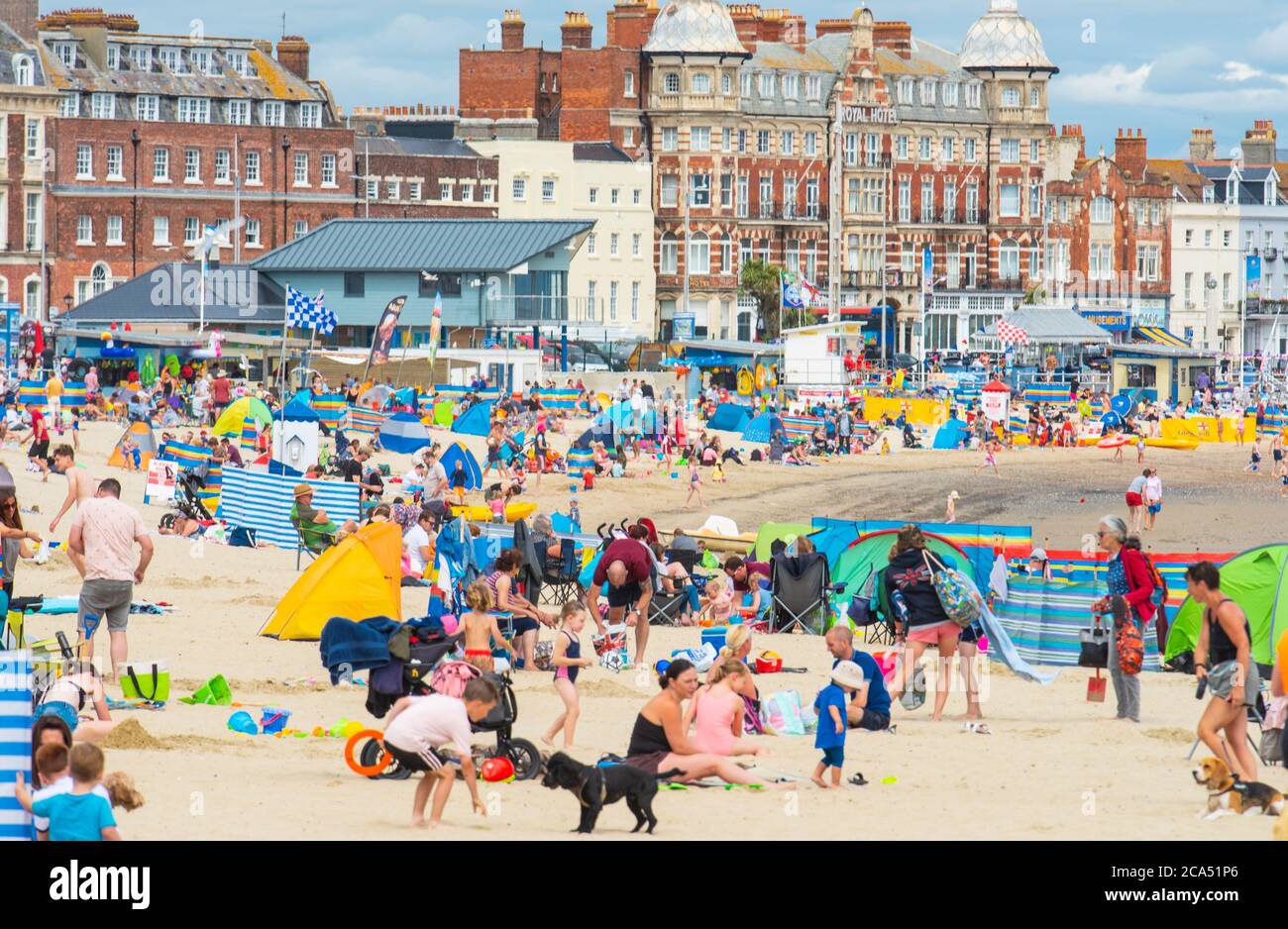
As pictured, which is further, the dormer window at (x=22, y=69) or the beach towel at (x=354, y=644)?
the dormer window at (x=22, y=69)

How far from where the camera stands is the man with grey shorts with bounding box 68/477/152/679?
1474 centimetres

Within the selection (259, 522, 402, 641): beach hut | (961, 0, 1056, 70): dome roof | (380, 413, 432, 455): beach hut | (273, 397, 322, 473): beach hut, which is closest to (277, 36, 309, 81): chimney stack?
(961, 0, 1056, 70): dome roof

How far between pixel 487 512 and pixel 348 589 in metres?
8.31

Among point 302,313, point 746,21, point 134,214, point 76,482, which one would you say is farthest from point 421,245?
point 76,482

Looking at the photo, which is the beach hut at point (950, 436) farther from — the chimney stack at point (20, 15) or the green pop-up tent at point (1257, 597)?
the green pop-up tent at point (1257, 597)

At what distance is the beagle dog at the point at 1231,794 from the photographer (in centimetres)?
1163

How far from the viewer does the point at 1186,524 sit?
36.4 m

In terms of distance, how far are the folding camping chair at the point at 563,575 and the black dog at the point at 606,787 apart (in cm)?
1001

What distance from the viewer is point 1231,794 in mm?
11773

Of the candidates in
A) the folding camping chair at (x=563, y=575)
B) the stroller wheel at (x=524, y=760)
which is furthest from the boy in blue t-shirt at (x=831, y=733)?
the folding camping chair at (x=563, y=575)

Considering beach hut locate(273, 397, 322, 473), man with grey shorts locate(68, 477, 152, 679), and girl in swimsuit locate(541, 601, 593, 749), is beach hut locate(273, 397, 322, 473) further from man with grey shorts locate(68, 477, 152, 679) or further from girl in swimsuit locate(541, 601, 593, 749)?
girl in swimsuit locate(541, 601, 593, 749)
